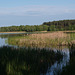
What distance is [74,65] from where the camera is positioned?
664 cm

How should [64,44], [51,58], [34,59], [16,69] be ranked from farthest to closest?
[64,44] < [51,58] < [34,59] < [16,69]

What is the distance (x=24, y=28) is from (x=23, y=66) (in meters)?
88.8

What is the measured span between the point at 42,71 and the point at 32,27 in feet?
279

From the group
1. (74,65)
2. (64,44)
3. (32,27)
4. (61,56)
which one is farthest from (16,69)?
(32,27)

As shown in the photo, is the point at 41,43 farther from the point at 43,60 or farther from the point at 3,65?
the point at 3,65

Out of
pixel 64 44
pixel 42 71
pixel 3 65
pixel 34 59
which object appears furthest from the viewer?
pixel 64 44

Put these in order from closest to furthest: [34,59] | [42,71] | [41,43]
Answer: [42,71] < [34,59] < [41,43]

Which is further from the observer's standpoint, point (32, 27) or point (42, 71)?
point (32, 27)

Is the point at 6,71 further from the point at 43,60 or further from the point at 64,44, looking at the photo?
the point at 64,44

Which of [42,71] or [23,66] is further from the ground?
[23,66]

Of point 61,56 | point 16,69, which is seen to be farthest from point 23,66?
point 61,56

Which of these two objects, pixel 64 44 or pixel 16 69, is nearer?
pixel 16 69

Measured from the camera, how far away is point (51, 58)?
10.0m

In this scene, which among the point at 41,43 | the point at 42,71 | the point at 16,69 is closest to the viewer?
the point at 16,69
